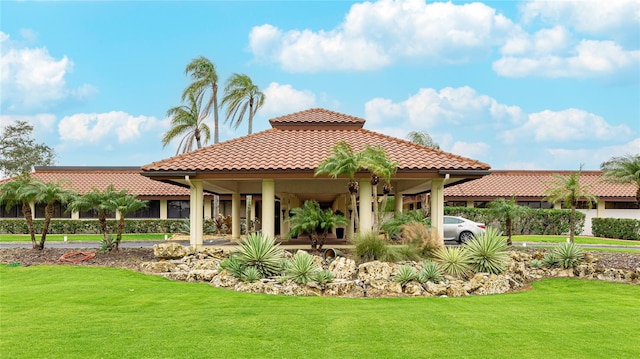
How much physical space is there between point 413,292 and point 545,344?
200 inches

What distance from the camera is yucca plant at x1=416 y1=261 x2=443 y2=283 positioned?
14.1m

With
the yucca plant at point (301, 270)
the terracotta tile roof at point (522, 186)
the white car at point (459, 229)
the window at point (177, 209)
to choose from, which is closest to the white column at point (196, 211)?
the yucca plant at point (301, 270)

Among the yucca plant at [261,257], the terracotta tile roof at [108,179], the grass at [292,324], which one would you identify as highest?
the terracotta tile roof at [108,179]

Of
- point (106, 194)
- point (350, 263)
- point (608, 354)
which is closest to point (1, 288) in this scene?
point (106, 194)

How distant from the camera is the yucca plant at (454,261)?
50.3ft

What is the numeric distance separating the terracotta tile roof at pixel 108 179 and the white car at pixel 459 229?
65.1ft

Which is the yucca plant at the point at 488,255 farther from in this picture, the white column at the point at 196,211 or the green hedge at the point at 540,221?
the green hedge at the point at 540,221

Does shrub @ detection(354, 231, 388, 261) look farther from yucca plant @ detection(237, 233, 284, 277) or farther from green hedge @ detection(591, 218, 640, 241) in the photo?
green hedge @ detection(591, 218, 640, 241)

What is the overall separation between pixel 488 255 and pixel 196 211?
32.5ft

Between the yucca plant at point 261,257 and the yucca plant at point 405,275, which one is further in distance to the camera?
the yucca plant at point 261,257

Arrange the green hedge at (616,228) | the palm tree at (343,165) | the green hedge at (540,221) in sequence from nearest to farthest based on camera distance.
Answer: the palm tree at (343,165) < the green hedge at (616,228) < the green hedge at (540,221)

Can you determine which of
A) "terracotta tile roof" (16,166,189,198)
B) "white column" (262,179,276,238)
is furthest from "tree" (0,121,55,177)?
"white column" (262,179,276,238)

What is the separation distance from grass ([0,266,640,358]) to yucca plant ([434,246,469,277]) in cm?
187

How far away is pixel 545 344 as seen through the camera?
8766 mm
